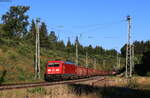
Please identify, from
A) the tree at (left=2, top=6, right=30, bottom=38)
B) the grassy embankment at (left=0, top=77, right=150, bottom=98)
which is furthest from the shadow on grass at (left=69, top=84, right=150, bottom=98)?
the tree at (left=2, top=6, right=30, bottom=38)

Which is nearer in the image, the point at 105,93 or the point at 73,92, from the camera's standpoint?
the point at 73,92

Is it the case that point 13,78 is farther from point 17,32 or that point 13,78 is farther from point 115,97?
point 17,32

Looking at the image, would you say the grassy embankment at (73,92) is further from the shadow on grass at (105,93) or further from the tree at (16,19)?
the tree at (16,19)

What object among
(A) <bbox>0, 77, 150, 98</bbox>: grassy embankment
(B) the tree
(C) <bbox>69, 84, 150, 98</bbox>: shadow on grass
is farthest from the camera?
(B) the tree

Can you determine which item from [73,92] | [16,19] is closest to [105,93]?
[73,92]

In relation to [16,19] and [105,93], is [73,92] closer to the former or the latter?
[105,93]

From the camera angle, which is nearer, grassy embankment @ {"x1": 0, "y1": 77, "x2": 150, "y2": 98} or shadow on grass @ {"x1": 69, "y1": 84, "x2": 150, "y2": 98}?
grassy embankment @ {"x1": 0, "y1": 77, "x2": 150, "y2": 98}

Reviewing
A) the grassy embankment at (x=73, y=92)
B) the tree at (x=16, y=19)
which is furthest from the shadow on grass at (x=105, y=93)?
the tree at (x=16, y=19)

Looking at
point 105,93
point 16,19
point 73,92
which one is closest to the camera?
point 73,92

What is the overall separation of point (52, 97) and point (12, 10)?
283 ft

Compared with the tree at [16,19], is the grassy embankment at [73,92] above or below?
below

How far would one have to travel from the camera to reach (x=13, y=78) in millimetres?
42438

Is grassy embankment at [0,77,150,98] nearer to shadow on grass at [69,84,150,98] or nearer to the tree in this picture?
shadow on grass at [69,84,150,98]

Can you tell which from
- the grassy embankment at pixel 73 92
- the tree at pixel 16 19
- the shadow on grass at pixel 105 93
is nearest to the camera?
the grassy embankment at pixel 73 92
